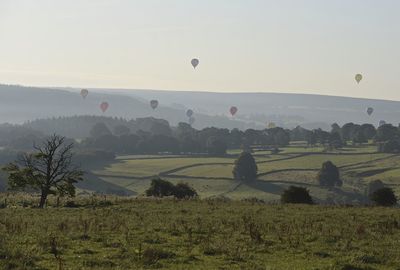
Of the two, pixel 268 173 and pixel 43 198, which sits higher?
pixel 43 198

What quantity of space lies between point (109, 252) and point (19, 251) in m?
3.10

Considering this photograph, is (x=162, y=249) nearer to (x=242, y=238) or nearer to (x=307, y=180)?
(x=242, y=238)

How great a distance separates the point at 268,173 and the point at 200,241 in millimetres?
117618

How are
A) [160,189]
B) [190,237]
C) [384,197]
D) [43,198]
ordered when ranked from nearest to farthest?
[190,237] → [43,198] → [384,197] → [160,189]

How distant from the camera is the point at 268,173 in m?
139

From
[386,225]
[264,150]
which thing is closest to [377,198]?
[386,225]

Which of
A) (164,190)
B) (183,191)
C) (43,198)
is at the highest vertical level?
(43,198)

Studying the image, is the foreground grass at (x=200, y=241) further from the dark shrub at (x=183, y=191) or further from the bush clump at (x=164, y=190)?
the dark shrub at (x=183, y=191)

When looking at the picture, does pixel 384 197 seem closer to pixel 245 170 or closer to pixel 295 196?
pixel 295 196

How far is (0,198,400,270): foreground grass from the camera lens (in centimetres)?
1836

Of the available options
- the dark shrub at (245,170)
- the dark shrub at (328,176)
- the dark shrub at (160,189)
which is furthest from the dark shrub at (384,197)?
the dark shrub at (245,170)

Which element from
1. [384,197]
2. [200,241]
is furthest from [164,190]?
[200,241]

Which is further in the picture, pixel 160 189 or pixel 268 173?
pixel 268 173

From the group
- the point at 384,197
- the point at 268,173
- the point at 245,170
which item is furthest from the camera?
the point at 268,173
